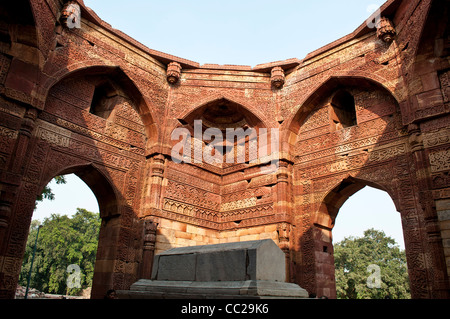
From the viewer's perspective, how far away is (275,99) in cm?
1015

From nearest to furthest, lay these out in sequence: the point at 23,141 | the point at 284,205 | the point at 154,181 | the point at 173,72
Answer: the point at 23,141 < the point at 284,205 < the point at 154,181 < the point at 173,72

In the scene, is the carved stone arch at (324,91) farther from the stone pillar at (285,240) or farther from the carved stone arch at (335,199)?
the stone pillar at (285,240)

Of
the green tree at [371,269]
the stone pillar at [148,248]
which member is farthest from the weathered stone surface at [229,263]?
the green tree at [371,269]

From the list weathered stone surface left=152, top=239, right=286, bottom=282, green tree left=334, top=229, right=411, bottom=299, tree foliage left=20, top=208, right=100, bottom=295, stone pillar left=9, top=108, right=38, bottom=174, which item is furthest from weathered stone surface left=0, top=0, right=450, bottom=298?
tree foliage left=20, top=208, right=100, bottom=295

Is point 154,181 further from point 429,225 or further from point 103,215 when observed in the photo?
point 429,225

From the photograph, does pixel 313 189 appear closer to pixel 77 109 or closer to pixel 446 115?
pixel 446 115

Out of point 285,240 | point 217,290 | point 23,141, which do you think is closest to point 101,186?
point 23,141

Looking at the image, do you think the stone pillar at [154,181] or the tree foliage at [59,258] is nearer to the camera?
the stone pillar at [154,181]

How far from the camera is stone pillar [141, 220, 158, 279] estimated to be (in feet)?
26.2

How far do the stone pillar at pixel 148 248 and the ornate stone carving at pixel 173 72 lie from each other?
434 cm

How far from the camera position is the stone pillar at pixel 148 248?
7.99 metres

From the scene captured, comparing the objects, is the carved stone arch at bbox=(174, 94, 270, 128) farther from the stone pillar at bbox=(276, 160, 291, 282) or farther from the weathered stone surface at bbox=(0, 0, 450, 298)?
the stone pillar at bbox=(276, 160, 291, 282)

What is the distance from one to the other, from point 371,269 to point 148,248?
82.4ft

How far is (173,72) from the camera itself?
9.96 meters
